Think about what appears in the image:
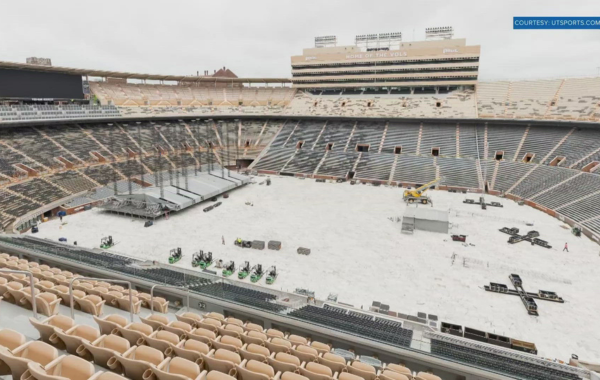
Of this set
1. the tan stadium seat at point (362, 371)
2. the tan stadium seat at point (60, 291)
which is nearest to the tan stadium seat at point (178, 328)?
the tan stadium seat at point (60, 291)

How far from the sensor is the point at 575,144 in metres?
45.1

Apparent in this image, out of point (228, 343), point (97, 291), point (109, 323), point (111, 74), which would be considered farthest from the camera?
point (111, 74)

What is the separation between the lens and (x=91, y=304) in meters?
8.46

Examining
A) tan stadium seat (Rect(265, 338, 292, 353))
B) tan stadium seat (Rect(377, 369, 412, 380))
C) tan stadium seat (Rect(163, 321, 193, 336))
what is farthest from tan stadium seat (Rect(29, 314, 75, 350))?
tan stadium seat (Rect(377, 369, 412, 380))

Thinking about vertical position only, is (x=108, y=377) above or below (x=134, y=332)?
above

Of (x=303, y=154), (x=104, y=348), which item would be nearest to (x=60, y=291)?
(x=104, y=348)

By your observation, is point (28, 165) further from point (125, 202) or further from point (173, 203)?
point (173, 203)

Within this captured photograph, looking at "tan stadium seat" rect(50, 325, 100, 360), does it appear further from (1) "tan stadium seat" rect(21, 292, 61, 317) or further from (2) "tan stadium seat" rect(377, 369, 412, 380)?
(2) "tan stadium seat" rect(377, 369, 412, 380)

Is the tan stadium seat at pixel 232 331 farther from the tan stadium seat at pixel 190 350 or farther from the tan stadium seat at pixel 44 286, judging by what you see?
the tan stadium seat at pixel 44 286

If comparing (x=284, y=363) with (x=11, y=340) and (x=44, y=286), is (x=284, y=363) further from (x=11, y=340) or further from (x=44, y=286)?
(x=44, y=286)

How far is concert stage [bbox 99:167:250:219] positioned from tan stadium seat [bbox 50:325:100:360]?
87.3 ft

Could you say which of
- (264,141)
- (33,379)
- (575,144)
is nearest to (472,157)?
(575,144)

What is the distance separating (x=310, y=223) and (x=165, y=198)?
14.5m

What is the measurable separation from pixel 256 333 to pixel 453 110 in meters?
59.9
